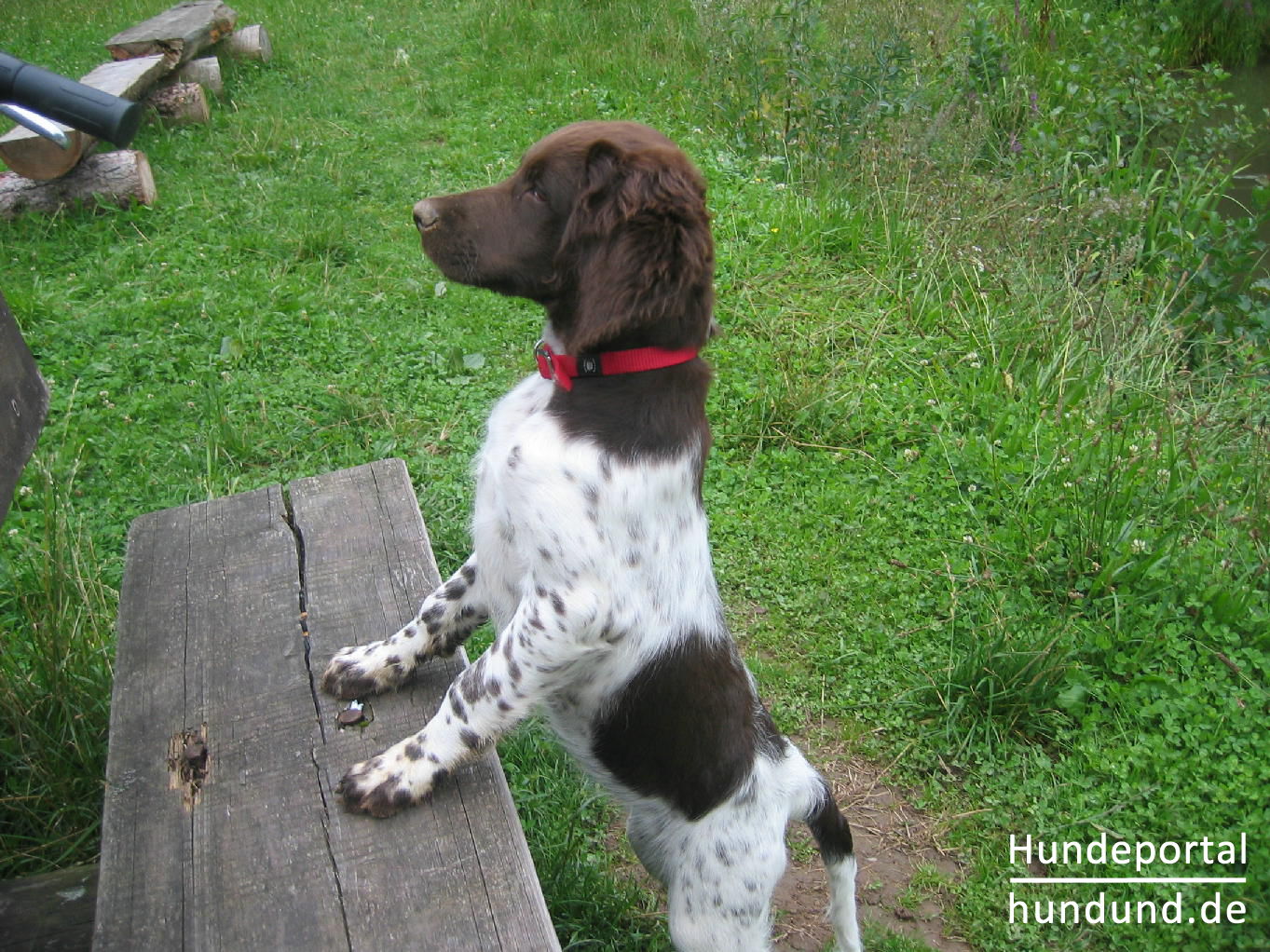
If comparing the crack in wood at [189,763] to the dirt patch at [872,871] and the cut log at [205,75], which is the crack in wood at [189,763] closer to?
the dirt patch at [872,871]

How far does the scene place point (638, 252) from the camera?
2102 millimetres

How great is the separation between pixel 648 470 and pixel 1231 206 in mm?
6659

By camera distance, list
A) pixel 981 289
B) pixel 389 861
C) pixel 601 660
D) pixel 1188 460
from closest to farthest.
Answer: pixel 389 861
pixel 601 660
pixel 1188 460
pixel 981 289

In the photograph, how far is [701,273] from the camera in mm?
2156

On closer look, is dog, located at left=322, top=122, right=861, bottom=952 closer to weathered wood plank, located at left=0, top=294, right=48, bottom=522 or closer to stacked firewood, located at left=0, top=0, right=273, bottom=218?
weathered wood plank, located at left=0, top=294, right=48, bottom=522

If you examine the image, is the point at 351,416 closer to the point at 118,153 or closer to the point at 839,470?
the point at 839,470

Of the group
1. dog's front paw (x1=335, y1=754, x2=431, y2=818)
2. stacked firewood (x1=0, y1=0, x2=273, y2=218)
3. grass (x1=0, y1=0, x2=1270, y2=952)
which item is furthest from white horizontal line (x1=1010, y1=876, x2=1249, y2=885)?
stacked firewood (x1=0, y1=0, x2=273, y2=218)

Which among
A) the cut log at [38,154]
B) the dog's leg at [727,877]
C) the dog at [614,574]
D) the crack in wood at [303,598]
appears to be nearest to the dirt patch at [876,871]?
the dog at [614,574]

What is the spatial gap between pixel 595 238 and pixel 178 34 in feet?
22.3

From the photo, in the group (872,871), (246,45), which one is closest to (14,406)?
(872,871)

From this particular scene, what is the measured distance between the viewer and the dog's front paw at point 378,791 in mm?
1979

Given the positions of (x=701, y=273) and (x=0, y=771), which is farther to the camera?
(x=0, y=771)

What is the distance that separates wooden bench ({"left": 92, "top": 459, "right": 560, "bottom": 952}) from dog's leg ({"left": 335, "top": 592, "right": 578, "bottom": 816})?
57mm

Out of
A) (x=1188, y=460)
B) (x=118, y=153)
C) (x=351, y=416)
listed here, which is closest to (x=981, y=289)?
(x=1188, y=460)
